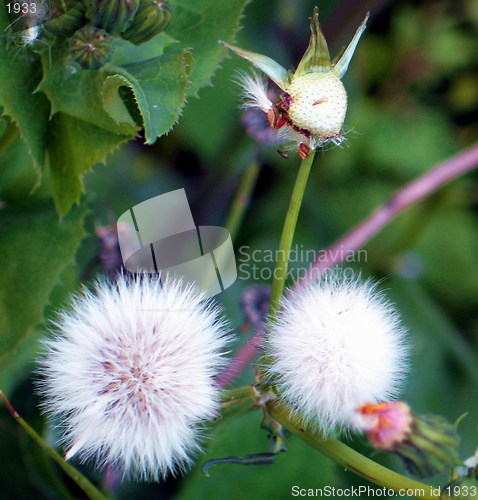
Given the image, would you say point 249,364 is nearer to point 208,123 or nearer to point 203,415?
point 203,415

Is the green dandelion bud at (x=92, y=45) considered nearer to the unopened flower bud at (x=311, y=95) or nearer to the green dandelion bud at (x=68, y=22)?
the green dandelion bud at (x=68, y=22)

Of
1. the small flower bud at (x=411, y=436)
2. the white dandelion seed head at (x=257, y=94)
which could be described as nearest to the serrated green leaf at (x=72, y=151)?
the white dandelion seed head at (x=257, y=94)

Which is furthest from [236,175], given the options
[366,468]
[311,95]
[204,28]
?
[366,468]

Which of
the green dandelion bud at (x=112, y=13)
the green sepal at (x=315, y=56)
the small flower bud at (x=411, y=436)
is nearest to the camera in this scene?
the small flower bud at (x=411, y=436)

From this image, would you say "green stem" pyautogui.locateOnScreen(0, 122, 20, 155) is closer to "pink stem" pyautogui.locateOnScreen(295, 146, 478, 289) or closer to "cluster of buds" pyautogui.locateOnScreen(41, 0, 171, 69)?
"cluster of buds" pyautogui.locateOnScreen(41, 0, 171, 69)

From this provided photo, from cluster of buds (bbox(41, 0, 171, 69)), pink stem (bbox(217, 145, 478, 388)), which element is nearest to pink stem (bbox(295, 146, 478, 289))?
pink stem (bbox(217, 145, 478, 388))
